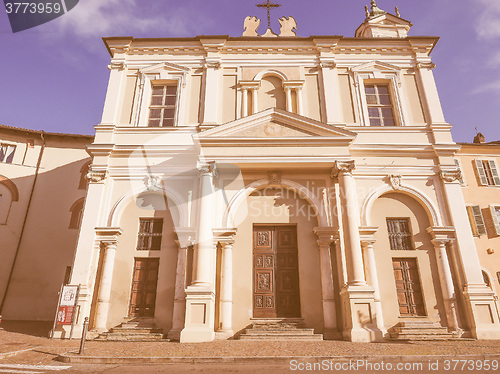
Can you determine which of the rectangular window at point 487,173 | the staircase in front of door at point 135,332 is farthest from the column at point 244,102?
the rectangular window at point 487,173

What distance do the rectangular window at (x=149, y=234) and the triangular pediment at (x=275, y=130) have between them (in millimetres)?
3306

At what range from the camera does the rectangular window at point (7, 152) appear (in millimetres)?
19281

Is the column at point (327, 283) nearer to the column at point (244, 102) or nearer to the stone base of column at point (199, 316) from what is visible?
the stone base of column at point (199, 316)

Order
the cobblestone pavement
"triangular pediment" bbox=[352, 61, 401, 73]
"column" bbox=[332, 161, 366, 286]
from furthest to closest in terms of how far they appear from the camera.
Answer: "triangular pediment" bbox=[352, 61, 401, 73], "column" bbox=[332, 161, 366, 286], the cobblestone pavement

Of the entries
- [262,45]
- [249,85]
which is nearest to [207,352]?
[249,85]

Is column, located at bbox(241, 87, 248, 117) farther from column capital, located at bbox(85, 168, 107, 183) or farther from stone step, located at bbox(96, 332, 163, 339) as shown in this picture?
stone step, located at bbox(96, 332, 163, 339)

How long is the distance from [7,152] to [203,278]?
16.2 m

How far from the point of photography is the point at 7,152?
63.8 ft

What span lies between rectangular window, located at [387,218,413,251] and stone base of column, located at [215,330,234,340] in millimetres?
5971

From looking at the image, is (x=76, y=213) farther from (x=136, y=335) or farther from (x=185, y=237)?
(x=136, y=335)

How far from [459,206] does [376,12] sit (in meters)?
12.0

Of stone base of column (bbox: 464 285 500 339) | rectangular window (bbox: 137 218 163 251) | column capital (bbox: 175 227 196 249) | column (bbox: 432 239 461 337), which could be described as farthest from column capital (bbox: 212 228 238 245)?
stone base of column (bbox: 464 285 500 339)

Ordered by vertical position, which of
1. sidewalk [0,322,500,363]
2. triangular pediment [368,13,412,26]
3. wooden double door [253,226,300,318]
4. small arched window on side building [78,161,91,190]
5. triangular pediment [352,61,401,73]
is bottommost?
sidewalk [0,322,500,363]

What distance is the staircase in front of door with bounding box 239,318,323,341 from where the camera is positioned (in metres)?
9.57
